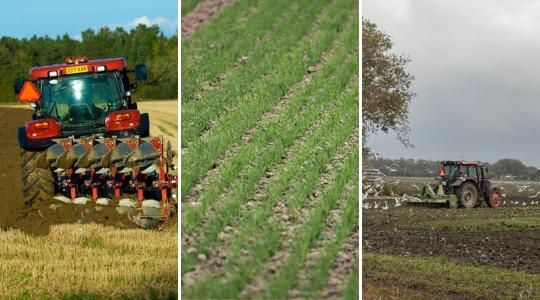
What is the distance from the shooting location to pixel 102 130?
8164 mm

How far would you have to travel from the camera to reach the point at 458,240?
1061 centimetres

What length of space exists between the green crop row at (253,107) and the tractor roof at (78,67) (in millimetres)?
1572

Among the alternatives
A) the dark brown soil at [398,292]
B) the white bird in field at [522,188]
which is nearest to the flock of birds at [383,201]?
the white bird in field at [522,188]

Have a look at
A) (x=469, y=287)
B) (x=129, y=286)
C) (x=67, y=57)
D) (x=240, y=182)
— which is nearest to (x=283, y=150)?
(x=240, y=182)

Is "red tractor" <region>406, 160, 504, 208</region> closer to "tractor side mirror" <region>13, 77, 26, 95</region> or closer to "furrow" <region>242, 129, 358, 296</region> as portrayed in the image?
"furrow" <region>242, 129, 358, 296</region>

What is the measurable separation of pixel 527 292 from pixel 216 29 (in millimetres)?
4482

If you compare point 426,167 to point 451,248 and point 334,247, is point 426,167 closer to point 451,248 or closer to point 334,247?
point 451,248

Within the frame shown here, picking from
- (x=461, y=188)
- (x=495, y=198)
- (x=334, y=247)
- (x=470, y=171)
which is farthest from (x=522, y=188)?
(x=334, y=247)

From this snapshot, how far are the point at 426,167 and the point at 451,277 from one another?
3015 millimetres

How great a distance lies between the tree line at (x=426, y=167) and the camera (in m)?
10.8

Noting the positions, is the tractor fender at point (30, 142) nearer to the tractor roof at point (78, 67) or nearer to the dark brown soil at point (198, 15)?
the tractor roof at point (78, 67)

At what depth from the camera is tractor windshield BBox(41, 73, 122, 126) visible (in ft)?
26.8

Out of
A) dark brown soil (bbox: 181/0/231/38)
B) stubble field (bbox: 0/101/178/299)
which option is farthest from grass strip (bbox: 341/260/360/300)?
dark brown soil (bbox: 181/0/231/38)

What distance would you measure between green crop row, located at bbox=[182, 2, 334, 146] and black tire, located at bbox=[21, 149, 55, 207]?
2010 millimetres
